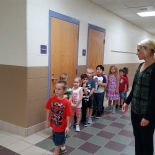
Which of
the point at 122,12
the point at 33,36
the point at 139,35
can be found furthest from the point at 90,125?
the point at 139,35

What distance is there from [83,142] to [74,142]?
15 centimetres

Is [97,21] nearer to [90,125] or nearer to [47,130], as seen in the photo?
[90,125]

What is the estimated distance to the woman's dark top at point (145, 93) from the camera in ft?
5.62

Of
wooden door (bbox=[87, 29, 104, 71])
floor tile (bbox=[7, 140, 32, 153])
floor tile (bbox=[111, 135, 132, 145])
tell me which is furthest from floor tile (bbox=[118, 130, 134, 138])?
wooden door (bbox=[87, 29, 104, 71])

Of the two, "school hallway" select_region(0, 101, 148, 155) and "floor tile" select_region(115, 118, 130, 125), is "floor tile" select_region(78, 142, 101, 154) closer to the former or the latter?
"school hallway" select_region(0, 101, 148, 155)

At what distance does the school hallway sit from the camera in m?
2.59

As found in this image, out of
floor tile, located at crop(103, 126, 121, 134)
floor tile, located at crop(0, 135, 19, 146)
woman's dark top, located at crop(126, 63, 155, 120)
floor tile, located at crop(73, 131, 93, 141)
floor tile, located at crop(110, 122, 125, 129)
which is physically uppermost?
woman's dark top, located at crop(126, 63, 155, 120)

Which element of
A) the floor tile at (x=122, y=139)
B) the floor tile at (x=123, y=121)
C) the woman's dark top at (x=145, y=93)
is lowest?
the floor tile at (x=123, y=121)

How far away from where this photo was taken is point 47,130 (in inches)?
130

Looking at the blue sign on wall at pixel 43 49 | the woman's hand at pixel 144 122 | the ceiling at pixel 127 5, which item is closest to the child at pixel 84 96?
the blue sign on wall at pixel 43 49

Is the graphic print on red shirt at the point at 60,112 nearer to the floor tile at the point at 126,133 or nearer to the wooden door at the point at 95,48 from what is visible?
the floor tile at the point at 126,133

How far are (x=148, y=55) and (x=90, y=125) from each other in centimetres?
224

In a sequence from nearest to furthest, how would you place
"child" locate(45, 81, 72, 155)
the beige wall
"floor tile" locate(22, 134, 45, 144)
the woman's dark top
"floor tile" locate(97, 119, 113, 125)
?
the woman's dark top, "child" locate(45, 81, 72, 155), "floor tile" locate(22, 134, 45, 144), the beige wall, "floor tile" locate(97, 119, 113, 125)

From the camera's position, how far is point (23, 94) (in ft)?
9.73
